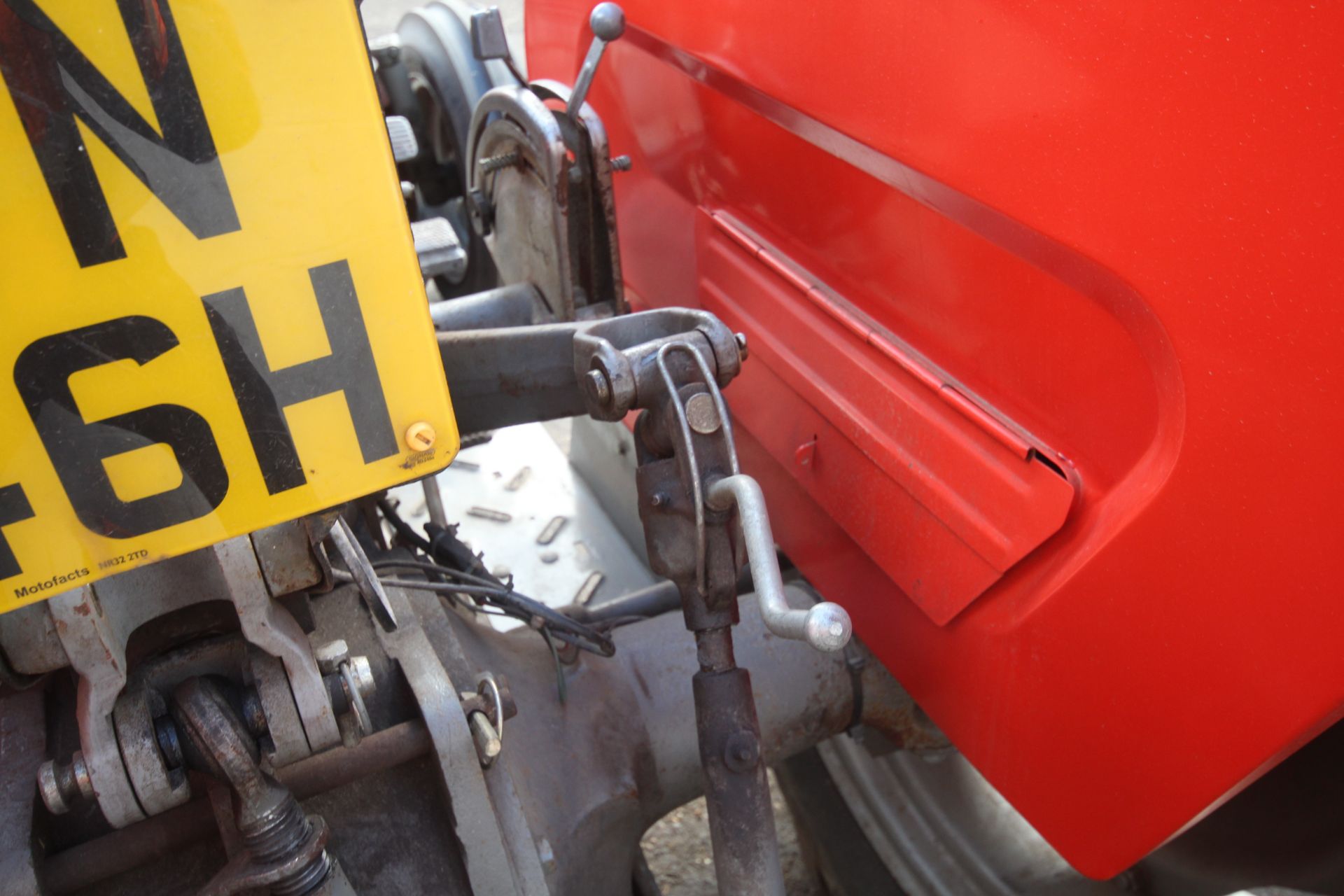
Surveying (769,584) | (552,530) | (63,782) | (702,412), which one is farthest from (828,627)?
(552,530)

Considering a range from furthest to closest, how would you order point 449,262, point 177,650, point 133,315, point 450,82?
point 450,82
point 449,262
point 177,650
point 133,315

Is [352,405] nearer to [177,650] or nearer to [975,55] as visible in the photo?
[177,650]

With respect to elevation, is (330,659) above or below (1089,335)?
below

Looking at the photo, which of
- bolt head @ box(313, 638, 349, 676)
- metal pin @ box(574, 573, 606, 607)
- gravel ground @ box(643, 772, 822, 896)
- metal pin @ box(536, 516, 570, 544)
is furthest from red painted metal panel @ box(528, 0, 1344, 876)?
metal pin @ box(536, 516, 570, 544)

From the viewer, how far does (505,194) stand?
1.47m

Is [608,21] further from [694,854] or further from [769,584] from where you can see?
[694,854]

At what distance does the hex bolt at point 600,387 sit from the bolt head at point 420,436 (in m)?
0.24

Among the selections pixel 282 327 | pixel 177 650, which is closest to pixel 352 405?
pixel 282 327

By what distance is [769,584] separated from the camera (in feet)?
2.32

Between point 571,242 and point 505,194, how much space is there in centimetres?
23

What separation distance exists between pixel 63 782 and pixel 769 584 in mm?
538

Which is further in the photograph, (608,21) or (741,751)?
A: (608,21)

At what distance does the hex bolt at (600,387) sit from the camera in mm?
846

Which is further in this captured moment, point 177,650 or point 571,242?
point 571,242
